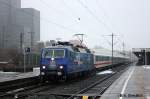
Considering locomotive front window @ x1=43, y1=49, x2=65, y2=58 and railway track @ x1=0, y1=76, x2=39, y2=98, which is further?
locomotive front window @ x1=43, y1=49, x2=65, y2=58

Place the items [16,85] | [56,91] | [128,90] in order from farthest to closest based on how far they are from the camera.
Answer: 1. [16,85]
2. [128,90]
3. [56,91]

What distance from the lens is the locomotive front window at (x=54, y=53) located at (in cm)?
2530

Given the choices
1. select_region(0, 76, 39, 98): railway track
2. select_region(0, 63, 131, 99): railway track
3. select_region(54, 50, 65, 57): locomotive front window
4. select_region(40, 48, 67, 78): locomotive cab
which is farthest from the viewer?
select_region(54, 50, 65, 57): locomotive front window

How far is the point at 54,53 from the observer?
25.5m

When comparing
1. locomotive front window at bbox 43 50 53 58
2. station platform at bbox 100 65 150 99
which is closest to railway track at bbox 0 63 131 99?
station platform at bbox 100 65 150 99

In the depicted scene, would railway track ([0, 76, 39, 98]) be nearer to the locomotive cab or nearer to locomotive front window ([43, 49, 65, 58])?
the locomotive cab

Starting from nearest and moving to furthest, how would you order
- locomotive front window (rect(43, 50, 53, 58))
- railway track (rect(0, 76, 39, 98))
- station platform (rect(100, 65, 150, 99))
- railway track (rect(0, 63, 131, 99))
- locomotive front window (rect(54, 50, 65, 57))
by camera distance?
station platform (rect(100, 65, 150, 99))
railway track (rect(0, 63, 131, 99))
railway track (rect(0, 76, 39, 98))
locomotive front window (rect(54, 50, 65, 57))
locomotive front window (rect(43, 50, 53, 58))

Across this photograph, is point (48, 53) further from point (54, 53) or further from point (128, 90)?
point (128, 90)

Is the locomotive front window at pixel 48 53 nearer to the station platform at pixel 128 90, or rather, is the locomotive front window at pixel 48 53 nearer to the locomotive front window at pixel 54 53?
the locomotive front window at pixel 54 53

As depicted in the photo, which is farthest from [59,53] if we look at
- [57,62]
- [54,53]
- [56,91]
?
[56,91]

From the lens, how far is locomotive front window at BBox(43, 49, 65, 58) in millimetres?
25297

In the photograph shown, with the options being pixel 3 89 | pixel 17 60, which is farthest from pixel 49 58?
pixel 17 60

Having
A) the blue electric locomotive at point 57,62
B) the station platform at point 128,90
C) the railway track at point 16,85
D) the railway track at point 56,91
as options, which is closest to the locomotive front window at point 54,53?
the blue electric locomotive at point 57,62

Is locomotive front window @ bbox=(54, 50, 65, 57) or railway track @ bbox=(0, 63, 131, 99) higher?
locomotive front window @ bbox=(54, 50, 65, 57)
